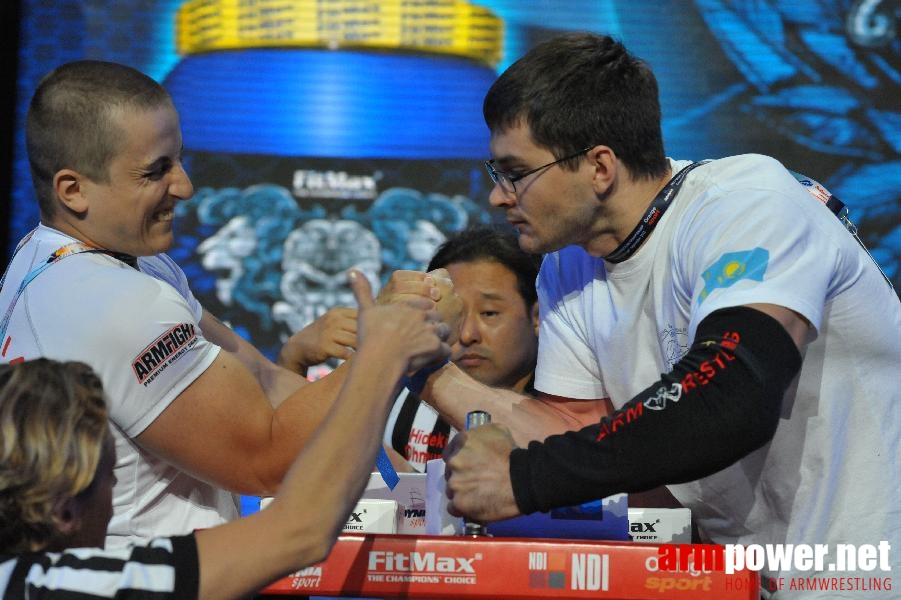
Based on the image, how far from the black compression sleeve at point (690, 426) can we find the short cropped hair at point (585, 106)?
682 millimetres

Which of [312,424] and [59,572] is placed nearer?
[59,572]

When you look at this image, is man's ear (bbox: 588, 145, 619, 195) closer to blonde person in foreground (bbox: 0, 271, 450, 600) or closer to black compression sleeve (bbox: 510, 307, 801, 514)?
black compression sleeve (bbox: 510, 307, 801, 514)

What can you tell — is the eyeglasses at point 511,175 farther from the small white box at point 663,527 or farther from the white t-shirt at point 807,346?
the small white box at point 663,527

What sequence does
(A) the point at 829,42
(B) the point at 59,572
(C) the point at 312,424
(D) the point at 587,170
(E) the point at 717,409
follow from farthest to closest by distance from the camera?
(A) the point at 829,42 → (D) the point at 587,170 → (C) the point at 312,424 → (E) the point at 717,409 → (B) the point at 59,572

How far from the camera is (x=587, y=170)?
2449mm

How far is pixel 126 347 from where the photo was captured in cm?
197

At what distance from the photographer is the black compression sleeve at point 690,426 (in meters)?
1.79

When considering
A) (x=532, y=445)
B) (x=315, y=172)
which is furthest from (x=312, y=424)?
(x=315, y=172)

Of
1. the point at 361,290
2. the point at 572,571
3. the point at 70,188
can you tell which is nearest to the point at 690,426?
the point at 572,571

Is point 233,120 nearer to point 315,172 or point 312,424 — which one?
point 315,172

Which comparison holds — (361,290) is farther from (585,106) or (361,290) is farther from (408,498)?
(585,106)

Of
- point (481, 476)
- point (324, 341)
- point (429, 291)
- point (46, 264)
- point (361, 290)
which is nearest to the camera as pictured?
point (361, 290)

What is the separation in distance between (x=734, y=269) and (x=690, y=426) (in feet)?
1.01

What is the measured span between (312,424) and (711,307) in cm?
76
